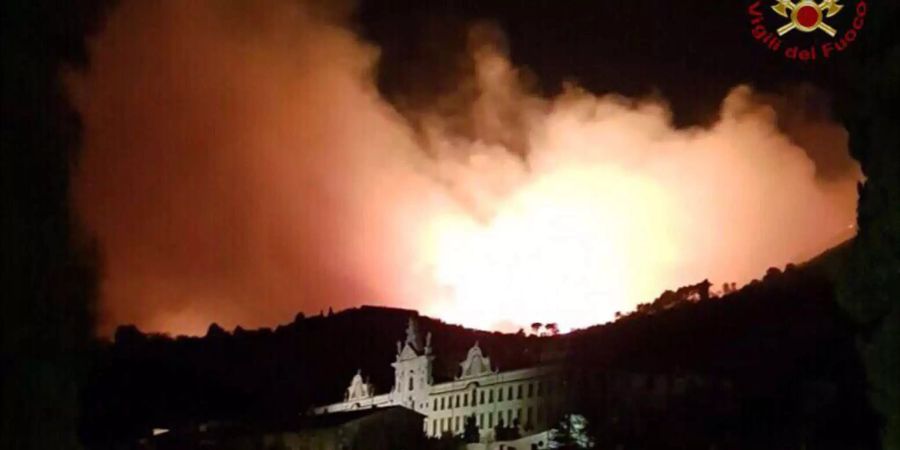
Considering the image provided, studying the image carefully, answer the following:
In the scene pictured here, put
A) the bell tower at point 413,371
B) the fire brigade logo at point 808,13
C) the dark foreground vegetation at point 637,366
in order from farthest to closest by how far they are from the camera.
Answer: the bell tower at point 413,371 < the dark foreground vegetation at point 637,366 < the fire brigade logo at point 808,13

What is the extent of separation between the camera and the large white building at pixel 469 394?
156 feet

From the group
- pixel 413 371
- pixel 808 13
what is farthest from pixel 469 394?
pixel 808 13

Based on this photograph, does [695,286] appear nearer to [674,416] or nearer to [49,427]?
[674,416]

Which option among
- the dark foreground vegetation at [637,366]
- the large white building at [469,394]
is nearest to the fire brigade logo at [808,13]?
the dark foreground vegetation at [637,366]

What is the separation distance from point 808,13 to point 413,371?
30660 mm

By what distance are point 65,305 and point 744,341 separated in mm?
40778

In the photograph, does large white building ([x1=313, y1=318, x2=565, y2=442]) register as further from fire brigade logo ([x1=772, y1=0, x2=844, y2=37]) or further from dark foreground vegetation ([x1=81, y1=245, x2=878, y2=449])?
fire brigade logo ([x1=772, y1=0, x2=844, y2=37])

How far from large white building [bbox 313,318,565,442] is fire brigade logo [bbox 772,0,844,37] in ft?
70.5

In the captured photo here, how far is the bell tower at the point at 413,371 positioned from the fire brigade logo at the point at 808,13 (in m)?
28.8

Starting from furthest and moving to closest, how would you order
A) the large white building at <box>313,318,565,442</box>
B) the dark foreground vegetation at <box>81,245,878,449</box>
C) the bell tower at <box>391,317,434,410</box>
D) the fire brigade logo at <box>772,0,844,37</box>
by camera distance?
1. the bell tower at <box>391,317,434,410</box>
2. the large white building at <box>313,318,565,442</box>
3. the dark foreground vegetation at <box>81,245,878,449</box>
4. the fire brigade logo at <box>772,0,844,37</box>

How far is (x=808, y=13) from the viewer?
94.4 ft

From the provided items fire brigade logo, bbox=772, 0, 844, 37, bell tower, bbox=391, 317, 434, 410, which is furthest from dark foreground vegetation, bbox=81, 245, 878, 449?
fire brigade logo, bbox=772, 0, 844, 37

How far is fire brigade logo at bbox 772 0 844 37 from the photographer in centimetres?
2817

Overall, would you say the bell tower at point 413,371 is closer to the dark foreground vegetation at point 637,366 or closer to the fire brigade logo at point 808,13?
the dark foreground vegetation at point 637,366
